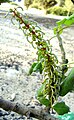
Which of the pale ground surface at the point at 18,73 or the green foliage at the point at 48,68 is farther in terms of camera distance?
the pale ground surface at the point at 18,73

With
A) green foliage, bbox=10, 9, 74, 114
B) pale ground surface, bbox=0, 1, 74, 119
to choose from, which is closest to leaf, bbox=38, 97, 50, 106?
green foliage, bbox=10, 9, 74, 114

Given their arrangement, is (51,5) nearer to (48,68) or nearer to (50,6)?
(50,6)

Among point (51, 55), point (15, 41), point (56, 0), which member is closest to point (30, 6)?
point (56, 0)

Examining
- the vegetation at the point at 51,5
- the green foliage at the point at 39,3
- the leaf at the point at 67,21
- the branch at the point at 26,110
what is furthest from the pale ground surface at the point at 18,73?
the green foliage at the point at 39,3

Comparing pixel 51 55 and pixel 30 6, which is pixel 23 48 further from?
pixel 30 6

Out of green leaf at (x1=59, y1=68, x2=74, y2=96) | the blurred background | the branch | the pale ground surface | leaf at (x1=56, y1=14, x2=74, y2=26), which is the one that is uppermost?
the blurred background

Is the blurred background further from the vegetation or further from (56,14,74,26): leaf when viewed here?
(56,14,74,26): leaf

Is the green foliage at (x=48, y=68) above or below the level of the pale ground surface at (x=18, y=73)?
above

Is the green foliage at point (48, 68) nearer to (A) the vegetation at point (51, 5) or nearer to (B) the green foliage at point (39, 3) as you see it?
(A) the vegetation at point (51, 5)

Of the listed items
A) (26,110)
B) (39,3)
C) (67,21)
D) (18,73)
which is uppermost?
(39,3)

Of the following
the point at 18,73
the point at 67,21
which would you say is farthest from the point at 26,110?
the point at 18,73

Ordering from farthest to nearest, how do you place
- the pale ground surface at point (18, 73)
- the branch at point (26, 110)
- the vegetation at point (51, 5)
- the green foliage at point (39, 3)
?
1. the green foliage at point (39, 3)
2. the vegetation at point (51, 5)
3. the pale ground surface at point (18, 73)
4. the branch at point (26, 110)

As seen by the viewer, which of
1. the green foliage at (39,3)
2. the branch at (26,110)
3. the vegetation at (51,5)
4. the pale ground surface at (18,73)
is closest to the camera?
the branch at (26,110)
